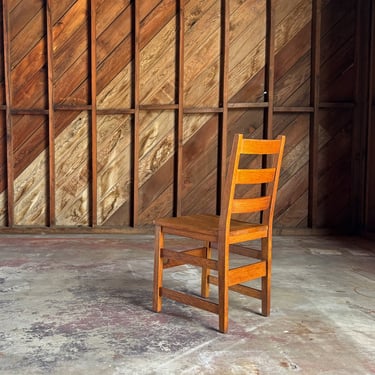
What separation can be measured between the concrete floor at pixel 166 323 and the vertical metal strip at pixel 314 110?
1.16 meters

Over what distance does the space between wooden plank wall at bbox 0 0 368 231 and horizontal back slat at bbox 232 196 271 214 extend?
242 cm

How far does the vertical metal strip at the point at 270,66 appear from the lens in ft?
16.0

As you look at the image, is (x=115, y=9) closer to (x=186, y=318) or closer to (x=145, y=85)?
(x=145, y=85)

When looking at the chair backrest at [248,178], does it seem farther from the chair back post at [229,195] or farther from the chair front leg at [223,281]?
the chair front leg at [223,281]

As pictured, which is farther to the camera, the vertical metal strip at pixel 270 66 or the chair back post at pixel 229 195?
the vertical metal strip at pixel 270 66

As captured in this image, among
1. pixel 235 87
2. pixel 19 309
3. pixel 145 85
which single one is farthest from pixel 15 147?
pixel 19 309

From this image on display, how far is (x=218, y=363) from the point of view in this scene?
2.01 meters

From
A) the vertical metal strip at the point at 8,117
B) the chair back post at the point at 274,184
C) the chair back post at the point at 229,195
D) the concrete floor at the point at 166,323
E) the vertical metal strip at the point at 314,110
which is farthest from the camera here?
the vertical metal strip at the point at 314,110

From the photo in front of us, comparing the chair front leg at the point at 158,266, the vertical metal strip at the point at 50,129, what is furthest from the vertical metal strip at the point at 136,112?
the chair front leg at the point at 158,266

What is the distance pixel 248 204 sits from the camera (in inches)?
95.1

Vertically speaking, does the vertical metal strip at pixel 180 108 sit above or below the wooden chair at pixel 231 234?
above

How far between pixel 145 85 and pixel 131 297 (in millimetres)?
2617

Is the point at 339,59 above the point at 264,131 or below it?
above

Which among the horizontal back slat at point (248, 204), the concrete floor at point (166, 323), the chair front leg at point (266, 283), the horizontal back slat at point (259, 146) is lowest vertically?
the concrete floor at point (166, 323)
